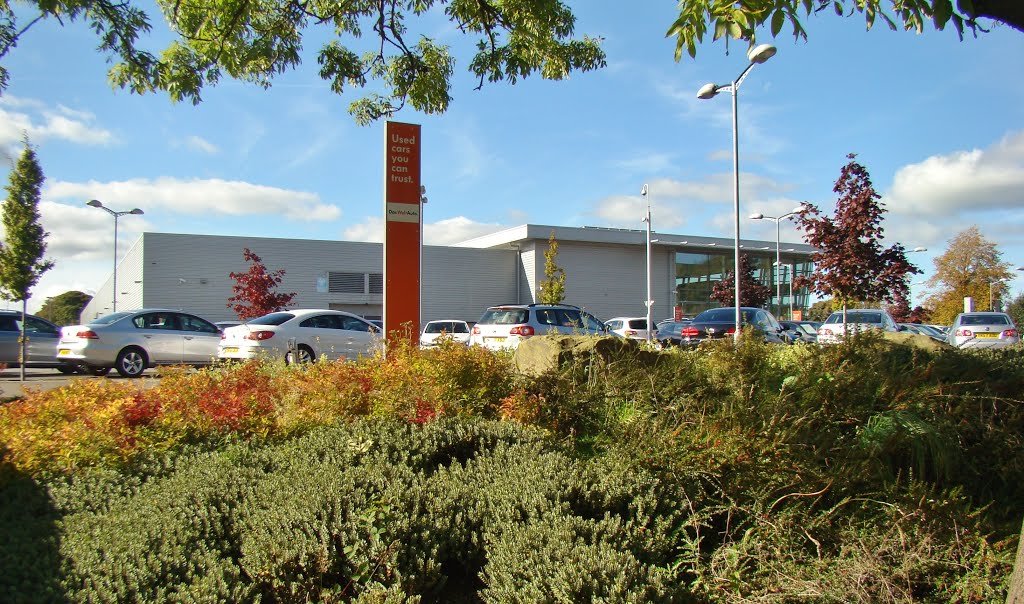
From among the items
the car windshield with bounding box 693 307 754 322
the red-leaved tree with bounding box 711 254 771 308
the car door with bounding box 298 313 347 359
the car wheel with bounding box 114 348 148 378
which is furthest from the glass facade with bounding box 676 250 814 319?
the car wheel with bounding box 114 348 148 378

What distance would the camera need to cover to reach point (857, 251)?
16047 mm

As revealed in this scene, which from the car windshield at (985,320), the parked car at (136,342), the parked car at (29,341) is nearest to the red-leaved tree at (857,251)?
the car windshield at (985,320)

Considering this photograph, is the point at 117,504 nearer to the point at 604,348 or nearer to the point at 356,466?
the point at 356,466

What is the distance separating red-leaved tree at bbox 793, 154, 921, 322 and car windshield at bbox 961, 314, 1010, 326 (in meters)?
5.83

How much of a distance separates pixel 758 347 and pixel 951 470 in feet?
5.92

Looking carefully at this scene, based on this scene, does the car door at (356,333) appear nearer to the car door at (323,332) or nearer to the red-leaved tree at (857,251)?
the car door at (323,332)

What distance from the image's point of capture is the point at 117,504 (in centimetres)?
321

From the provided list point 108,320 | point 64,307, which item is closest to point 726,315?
point 108,320

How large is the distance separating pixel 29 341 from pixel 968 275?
56133 millimetres

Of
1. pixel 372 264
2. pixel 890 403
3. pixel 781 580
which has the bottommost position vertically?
pixel 781 580

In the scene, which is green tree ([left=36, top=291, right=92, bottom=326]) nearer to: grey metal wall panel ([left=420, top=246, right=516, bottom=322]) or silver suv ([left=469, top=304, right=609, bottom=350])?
grey metal wall panel ([left=420, top=246, right=516, bottom=322])

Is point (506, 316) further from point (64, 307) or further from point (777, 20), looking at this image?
point (64, 307)

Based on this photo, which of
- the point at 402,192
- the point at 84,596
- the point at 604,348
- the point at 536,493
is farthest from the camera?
the point at 402,192

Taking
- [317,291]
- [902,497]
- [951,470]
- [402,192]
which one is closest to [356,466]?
[902,497]
